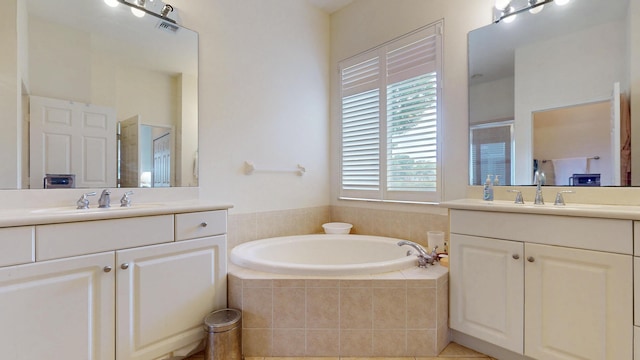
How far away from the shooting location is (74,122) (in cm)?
169

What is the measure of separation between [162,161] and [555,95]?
8.51ft

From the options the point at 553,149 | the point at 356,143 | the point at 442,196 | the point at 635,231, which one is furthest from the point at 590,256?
the point at 356,143

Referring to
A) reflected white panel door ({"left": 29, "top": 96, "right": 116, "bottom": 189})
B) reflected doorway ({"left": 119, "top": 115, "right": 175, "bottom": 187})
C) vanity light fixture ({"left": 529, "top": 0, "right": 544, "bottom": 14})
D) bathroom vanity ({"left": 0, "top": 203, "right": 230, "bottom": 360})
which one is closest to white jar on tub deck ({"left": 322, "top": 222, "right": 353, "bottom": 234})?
bathroom vanity ({"left": 0, "top": 203, "right": 230, "bottom": 360})

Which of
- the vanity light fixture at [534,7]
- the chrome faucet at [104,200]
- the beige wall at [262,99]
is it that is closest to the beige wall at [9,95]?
the chrome faucet at [104,200]

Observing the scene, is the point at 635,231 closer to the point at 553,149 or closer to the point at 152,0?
the point at 553,149

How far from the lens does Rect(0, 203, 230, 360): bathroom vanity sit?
114 cm

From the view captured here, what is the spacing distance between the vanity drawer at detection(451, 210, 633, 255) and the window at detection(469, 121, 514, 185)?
0.53 meters

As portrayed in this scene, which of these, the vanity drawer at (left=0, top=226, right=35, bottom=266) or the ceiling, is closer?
the vanity drawer at (left=0, top=226, right=35, bottom=266)

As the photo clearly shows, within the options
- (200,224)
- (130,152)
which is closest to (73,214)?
(200,224)

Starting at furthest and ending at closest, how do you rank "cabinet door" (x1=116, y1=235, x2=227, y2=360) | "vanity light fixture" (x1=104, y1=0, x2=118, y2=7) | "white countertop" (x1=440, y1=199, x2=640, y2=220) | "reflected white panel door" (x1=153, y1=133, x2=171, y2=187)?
"reflected white panel door" (x1=153, y1=133, x2=171, y2=187) → "vanity light fixture" (x1=104, y1=0, x2=118, y2=7) → "cabinet door" (x1=116, y1=235, x2=227, y2=360) → "white countertop" (x1=440, y1=199, x2=640, y2=220)

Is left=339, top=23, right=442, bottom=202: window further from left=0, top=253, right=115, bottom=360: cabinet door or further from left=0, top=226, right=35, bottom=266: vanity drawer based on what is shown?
left=0, top=226, right=35, bottom=266: vanity drawer

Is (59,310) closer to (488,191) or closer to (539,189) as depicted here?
(488,191)

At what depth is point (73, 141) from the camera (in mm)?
1683

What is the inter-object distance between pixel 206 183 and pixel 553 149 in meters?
2.36
